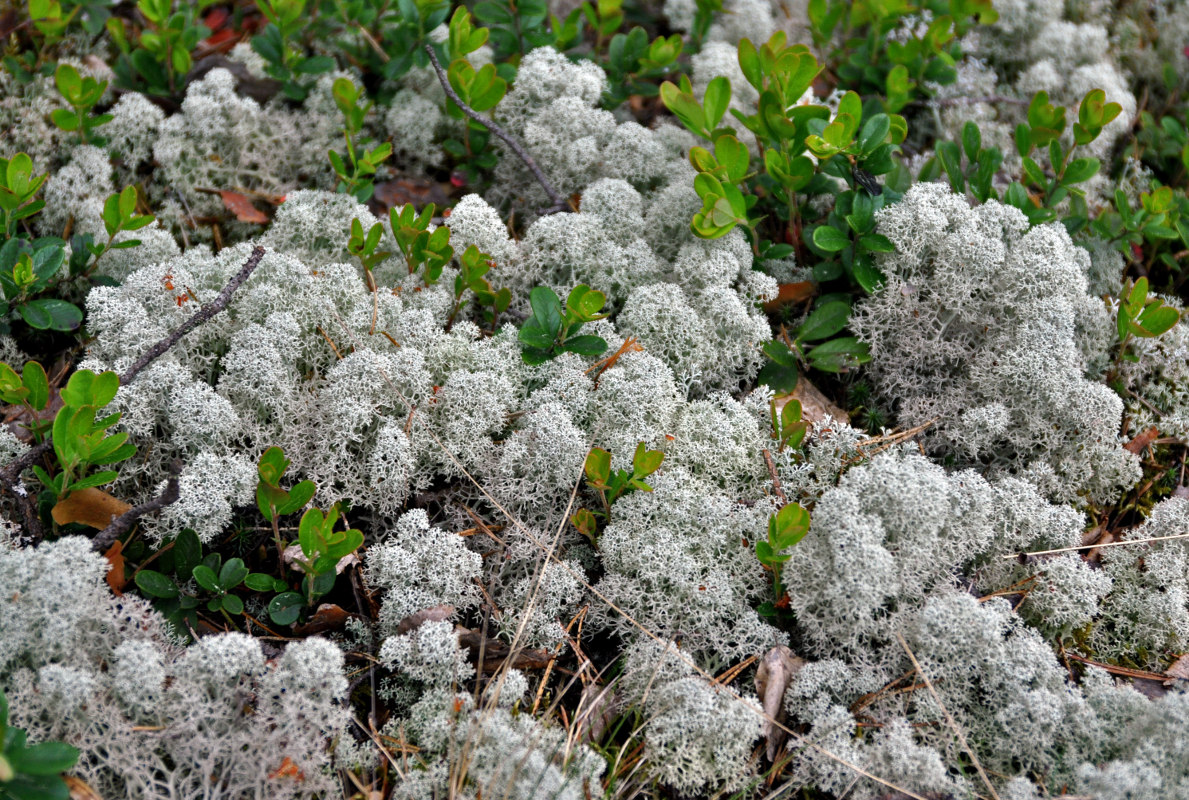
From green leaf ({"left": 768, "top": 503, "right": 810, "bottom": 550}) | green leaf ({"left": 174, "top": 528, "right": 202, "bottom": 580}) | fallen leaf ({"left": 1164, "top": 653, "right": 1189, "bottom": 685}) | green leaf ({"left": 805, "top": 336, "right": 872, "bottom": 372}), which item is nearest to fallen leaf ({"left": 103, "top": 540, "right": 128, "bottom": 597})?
green leaf ({"left": 174, "top": 528, "right": 202, "bottom": 580})

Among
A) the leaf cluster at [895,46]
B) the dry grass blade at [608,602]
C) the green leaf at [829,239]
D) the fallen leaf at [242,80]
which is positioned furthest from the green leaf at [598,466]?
the fallen leaf at [242,80]

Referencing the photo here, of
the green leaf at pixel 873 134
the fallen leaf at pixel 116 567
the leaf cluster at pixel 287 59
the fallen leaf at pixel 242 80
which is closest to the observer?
the fallen leaf at pixel 116 567

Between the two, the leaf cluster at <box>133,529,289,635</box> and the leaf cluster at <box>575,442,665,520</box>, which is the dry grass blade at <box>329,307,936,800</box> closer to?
the leaf cluster at <box>575,442,665,520</box>

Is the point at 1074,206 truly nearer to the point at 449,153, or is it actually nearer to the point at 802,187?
the point at 802,187

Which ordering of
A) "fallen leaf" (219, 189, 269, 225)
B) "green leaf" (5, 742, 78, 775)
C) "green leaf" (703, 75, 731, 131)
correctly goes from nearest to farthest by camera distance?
"green leaf" (5, 742, 78, 775), "green leaf" (703, 75, 731, 131), "fallen leaf" (219, 189, 269, 225)

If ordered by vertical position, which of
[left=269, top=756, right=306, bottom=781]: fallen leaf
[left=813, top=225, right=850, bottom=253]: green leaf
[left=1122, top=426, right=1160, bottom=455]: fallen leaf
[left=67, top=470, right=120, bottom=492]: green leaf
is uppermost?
[left=813, top=225, right=850, bottom=253]: green leaf

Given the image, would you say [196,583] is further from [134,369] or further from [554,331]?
[554,331]

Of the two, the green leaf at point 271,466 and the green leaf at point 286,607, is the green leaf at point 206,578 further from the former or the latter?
the green leaf at point 271,466
